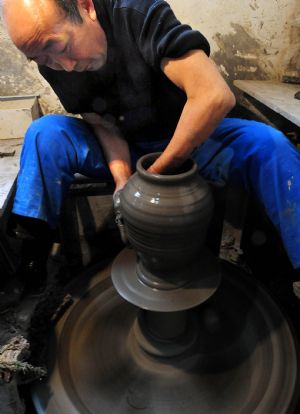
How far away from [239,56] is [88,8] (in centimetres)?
142

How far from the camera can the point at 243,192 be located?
5.22 ft

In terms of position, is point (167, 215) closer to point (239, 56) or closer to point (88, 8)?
point (88, 8)

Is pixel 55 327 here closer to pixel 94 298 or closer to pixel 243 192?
pixel 94 298

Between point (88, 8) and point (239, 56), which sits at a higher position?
point (88, 8)

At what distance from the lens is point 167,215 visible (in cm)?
89

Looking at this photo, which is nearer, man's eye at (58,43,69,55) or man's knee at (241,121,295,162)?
man's eye at (58,43,69,55)

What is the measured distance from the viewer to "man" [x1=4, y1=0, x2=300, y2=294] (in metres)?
0.98

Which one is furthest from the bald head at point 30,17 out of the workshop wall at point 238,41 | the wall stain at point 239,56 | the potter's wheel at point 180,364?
the wall stain at point 239,56

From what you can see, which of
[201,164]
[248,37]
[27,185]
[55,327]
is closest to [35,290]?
[55,327]

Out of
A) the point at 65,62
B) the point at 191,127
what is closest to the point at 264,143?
the point at 191,127

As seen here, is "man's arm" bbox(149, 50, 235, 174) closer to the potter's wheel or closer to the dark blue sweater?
the dark blue sweater

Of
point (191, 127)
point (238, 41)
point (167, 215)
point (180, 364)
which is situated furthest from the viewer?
point (238, 41)

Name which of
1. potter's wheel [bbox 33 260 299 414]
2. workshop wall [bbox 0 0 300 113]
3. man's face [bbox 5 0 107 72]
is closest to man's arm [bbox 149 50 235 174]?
man's face [bbox 5 0 107 72]

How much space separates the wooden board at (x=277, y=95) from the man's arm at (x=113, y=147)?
795 mm
